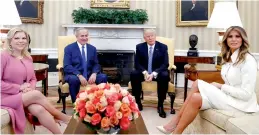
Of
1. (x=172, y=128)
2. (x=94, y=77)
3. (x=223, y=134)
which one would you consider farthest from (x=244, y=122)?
(x=94, y=77)

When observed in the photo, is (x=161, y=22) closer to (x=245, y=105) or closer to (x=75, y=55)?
(x=75, y=55)

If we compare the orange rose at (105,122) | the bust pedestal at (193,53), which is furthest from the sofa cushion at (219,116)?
the bust pedestal at (193,53)

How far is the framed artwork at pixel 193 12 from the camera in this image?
7.00 meters

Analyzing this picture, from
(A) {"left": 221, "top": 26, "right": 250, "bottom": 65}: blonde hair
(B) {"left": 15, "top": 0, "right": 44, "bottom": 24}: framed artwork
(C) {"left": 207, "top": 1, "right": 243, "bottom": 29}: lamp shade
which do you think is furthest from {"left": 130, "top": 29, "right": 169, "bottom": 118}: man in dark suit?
(B) {"left": 15, "top": 0, "right": 44, "bottom": 24}: framed artwork

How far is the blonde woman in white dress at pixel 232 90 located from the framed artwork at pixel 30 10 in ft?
15.3

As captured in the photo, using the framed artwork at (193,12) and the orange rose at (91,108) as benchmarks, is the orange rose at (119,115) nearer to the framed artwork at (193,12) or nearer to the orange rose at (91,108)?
the orange rose at (91,108)

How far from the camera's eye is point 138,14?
7.05 metres

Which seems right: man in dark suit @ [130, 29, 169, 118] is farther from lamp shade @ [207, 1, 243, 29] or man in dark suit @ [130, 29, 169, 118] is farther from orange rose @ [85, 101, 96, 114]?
orange rose @ [85, 101, 96, 114]

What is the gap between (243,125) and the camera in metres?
2.62

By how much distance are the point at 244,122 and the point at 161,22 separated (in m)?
4.87

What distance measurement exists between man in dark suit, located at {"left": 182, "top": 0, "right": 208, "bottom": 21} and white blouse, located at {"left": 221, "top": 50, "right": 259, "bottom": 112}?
403cm

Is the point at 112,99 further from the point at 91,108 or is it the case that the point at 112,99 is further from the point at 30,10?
the point at 30,10

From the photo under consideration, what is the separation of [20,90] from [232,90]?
201 cm

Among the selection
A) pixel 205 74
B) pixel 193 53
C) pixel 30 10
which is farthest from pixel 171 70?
pixel 30 10
